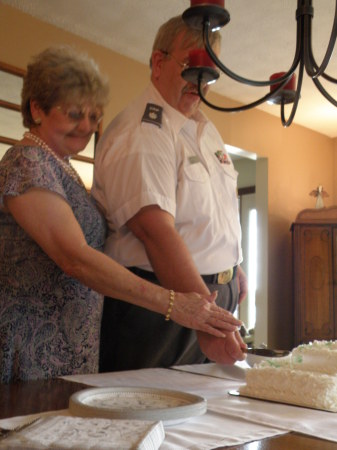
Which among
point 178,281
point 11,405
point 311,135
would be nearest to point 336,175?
point 311,135

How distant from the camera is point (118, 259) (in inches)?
56.9

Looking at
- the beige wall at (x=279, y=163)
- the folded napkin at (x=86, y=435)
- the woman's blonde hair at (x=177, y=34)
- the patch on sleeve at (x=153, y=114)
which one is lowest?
the folded napkin at (x=86, y=435)

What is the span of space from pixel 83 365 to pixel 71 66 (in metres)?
0.71

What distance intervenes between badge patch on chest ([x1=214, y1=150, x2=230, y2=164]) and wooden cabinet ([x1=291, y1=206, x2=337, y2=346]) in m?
3.51

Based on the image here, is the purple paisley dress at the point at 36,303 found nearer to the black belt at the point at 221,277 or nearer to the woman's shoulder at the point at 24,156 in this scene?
the woman's shoulder at the point at 24,156

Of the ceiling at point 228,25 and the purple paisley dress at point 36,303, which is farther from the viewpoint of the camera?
the ceiling at point 228,25

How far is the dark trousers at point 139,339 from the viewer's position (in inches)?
55.2

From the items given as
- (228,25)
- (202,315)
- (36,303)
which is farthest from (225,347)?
(228,25)

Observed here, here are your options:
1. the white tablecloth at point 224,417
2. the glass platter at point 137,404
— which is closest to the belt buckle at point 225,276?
the white tablecloth at point 224,417

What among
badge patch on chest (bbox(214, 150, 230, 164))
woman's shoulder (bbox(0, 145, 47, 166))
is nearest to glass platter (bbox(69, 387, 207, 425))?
woman's shoulder (bbox(0, 145, 47, 166))

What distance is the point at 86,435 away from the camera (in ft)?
1.89

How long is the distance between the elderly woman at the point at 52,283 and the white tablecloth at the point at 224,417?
0.12 meters

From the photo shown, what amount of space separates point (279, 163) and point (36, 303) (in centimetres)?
453

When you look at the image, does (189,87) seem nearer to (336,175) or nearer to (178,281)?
(178,281)
